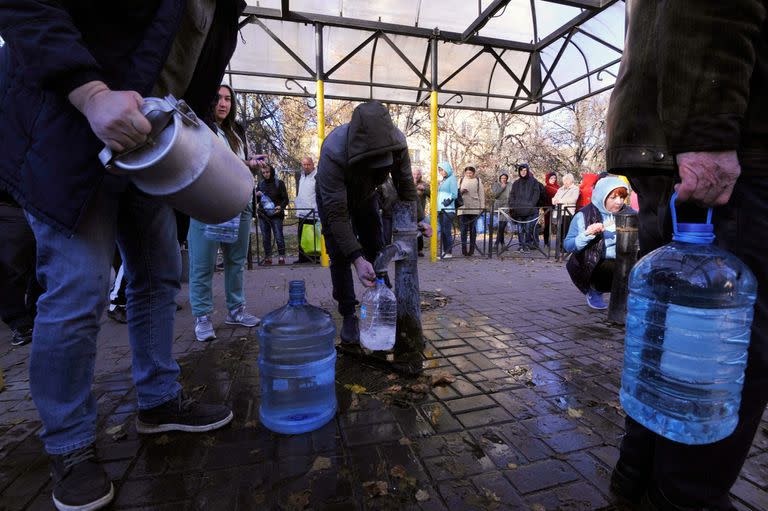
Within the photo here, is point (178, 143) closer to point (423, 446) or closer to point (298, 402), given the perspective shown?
point (298, 402)

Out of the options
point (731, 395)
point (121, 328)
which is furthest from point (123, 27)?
point (121, 328)

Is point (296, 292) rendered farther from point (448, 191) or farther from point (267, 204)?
point (448, 191)

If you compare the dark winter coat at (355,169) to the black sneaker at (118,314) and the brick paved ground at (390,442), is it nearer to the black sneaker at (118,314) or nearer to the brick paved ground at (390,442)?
the brick paved ground at (390,442)

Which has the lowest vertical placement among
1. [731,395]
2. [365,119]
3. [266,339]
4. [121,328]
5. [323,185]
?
[121,328]

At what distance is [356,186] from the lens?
301 centimetres

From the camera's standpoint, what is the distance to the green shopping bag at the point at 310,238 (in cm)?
855

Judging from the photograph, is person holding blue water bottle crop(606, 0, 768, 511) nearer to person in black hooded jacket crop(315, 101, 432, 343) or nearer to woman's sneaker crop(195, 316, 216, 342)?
person in black hooded jacket crop(315, 101, 432, 343)

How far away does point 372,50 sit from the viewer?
25.6 feet

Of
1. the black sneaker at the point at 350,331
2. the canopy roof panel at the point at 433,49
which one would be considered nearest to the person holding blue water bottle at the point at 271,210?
the canopy roof panel at the point at 433,49

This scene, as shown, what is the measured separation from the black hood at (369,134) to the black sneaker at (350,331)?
4.49 ft

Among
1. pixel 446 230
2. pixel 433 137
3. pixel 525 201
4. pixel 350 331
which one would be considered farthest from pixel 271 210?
pixel 525 201

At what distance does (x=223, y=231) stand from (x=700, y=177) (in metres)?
3.25

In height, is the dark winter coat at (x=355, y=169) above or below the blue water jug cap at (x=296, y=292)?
above

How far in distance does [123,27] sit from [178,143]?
62 centimetres
